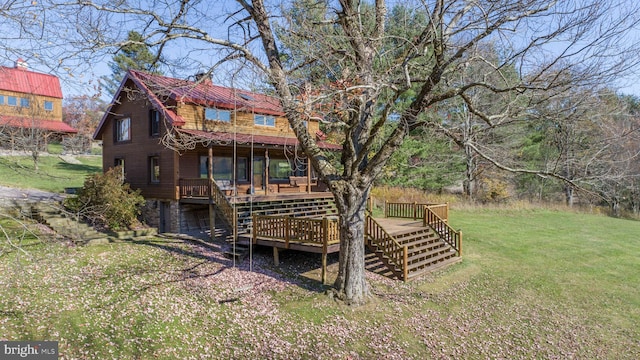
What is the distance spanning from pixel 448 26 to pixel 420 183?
21.0 m

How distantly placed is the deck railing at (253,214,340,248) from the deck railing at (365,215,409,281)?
4.61ft

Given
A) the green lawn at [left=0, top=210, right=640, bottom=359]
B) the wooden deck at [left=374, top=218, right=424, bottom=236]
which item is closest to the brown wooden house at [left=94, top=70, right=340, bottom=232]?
the green lawn at [left=0, top=210, right=640, bottom=359]

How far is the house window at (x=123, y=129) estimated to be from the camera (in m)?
18.6

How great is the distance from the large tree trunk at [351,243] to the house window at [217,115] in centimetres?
984

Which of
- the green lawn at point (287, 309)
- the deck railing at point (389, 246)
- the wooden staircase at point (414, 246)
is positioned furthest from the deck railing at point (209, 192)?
the wooden staircase at point (414, 246)

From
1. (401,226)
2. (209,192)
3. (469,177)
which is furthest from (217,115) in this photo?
(469,177)

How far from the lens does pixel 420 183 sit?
2703cm

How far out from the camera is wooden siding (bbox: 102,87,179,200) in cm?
1591

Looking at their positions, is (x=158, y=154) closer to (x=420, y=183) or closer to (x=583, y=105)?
(x=583, y=105)

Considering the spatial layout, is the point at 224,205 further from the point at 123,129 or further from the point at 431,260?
the point at 123,129

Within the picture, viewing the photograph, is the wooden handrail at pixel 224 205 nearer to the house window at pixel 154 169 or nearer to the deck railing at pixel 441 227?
the house window at pixel 154 169

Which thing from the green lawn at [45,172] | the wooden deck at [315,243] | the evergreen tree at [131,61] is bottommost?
→ the wooden deck at [315,243]

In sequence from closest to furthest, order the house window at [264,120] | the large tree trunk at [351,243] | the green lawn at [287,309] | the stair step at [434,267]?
the green lawn at [287,309]
the large tree trunk at [351,243]
the stair step at [434,267]
the house window at [264,120]

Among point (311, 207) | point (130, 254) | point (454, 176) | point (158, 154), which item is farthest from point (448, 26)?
point (454, 176)
